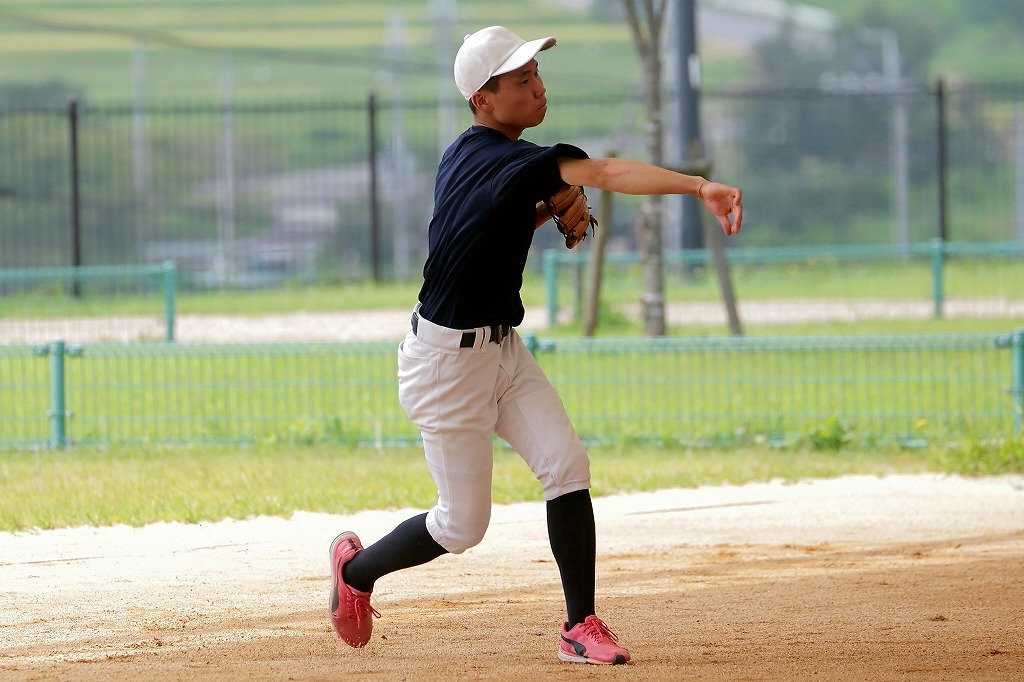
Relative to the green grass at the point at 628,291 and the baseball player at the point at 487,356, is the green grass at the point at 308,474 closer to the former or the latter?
the baseball player at the point at 487,356

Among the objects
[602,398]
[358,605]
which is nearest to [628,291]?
[602,398]

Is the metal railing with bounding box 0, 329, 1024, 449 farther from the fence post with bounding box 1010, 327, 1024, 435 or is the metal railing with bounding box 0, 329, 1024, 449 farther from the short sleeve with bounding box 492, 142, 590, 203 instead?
the short sleeve with bounding box 492, 142, 590, 203

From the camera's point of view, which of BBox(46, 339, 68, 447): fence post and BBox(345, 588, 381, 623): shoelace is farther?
BBox(46, 339, 68, 447): fence post

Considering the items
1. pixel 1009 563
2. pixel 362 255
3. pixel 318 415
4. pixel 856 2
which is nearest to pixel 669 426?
pixel 318 415

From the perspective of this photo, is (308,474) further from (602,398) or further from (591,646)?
(591,646)

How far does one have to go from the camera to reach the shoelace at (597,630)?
4.92 m

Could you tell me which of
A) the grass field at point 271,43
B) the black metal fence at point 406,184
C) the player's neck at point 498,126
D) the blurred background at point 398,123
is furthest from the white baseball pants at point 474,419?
the grass field at point 271,43

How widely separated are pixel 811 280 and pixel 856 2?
49.6 meters

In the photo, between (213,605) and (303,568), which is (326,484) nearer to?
(303,568)

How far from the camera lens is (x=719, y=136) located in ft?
132

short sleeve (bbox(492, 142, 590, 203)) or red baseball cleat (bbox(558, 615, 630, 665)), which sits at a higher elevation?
short sleeve (bbox(492, 142, 590, 203))

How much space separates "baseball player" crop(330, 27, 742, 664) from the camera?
15.1 feet

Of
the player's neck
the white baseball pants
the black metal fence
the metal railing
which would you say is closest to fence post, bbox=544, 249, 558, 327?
the metal railing

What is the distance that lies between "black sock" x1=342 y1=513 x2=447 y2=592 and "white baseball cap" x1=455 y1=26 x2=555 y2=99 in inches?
56.8
